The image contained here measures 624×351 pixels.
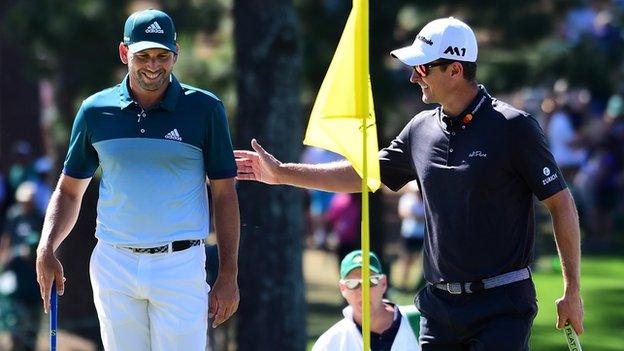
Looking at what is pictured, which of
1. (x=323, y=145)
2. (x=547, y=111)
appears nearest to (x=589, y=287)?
(x=547, y=111)

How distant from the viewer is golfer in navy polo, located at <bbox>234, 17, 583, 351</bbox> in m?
5.96

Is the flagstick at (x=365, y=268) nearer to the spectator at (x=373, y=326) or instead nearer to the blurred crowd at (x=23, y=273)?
the spectator at (x=373, y=326)

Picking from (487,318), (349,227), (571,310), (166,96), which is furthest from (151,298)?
(349,227)

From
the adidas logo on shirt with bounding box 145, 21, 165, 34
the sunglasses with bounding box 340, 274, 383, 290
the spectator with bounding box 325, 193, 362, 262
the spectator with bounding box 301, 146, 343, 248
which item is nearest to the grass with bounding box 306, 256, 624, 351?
the spectator with bounding box 325, 193, 362, 262

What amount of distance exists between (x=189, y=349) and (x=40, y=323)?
9.26 meters

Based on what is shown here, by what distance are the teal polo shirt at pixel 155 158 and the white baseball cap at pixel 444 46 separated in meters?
0.86

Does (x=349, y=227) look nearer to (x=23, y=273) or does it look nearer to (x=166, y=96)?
(x=23, y=273)

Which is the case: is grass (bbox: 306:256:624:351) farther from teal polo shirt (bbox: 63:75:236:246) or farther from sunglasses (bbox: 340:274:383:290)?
teal polo shirt (bbox: 63:75:236:246)

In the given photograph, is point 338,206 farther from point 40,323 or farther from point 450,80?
point 450,80

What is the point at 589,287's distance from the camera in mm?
13992

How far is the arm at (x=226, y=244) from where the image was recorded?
6.22 meters

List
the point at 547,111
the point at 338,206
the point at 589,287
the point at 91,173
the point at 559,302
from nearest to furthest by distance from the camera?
the point at 559,302, the point at 91,173, the point at 589,287, the point at 338,206, the point at 547,111

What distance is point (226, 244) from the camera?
6234 mm

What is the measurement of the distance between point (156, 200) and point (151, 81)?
1.64 feet
